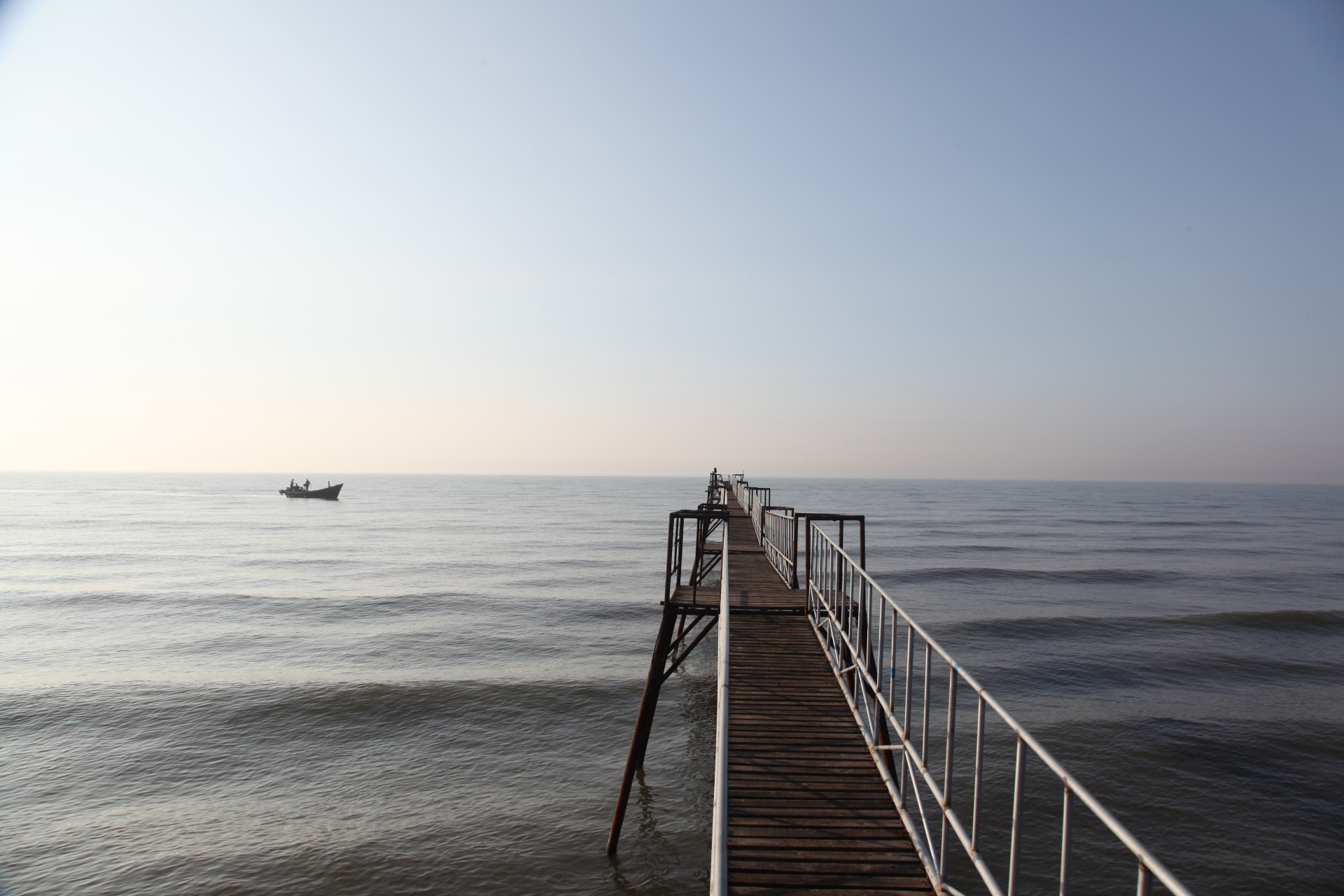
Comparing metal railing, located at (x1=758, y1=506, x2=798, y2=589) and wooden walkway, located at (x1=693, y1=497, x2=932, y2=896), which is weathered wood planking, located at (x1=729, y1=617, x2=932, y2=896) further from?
metal railing, located at (x1=758, y1=506, x2=798, y2=589)

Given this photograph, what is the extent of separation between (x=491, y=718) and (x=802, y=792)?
1010cm

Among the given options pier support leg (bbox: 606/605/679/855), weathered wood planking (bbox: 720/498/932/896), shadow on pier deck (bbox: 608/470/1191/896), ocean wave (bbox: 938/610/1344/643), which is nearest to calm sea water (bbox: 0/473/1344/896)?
ocean wave (bbox: 938/610/1344/643)

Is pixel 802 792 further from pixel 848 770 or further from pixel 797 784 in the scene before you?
pixel 848 770

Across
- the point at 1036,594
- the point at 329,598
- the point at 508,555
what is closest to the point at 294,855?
the point at 329,598

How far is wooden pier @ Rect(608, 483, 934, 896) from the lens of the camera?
519cm

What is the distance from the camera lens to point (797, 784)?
6.42 metres

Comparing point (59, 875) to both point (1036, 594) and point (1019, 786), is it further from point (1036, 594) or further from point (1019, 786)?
point (1036, 594)

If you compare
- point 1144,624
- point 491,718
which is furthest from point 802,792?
point 1144,624

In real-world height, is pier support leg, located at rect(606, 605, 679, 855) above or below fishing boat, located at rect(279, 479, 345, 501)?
above

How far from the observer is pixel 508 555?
135 ft

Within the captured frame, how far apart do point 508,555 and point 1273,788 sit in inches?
1403

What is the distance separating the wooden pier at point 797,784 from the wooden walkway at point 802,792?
0.01 m

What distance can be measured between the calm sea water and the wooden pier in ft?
8.74

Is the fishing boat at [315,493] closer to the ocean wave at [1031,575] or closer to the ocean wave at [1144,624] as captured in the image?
the ocean wave at [1031,575]
